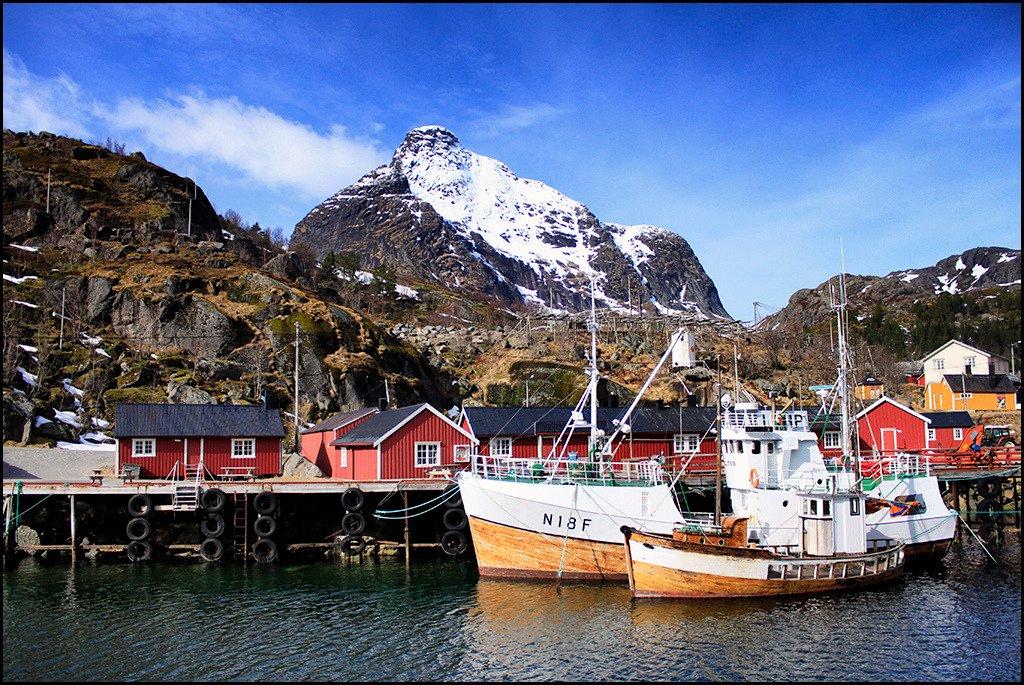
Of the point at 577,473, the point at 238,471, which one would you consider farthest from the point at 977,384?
the point at 238,471

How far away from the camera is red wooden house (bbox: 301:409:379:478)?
160 feet

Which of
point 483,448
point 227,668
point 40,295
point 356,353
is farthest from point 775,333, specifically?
point 227,668

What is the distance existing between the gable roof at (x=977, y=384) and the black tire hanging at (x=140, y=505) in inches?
3026

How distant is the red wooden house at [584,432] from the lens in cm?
4528

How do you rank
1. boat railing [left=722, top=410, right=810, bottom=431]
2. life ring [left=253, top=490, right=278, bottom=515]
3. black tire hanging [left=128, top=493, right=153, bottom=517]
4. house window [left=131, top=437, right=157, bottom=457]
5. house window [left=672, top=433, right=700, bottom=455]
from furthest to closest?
house window [left=672, top=433, right=700, bottom=455] → house window [left=131, top=437, right=157, bottom=457] → life ring [left=253, top=490, right=278, bottom=515] → black tire hanging [left=128, top=493, right=153, bottom=517] → boat railing [left=722, top=410, right=810, bottom=431]

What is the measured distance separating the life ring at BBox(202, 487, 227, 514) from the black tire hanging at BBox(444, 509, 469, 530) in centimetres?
1049

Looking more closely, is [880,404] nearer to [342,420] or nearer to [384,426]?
[384,426]

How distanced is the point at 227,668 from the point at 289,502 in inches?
728

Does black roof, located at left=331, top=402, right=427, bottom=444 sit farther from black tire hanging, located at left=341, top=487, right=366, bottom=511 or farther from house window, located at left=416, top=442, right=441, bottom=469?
black tire hanging, located at left=341, top=487, right=366, bottom=511

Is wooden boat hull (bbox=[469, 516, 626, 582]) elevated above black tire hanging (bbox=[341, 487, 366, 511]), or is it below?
below

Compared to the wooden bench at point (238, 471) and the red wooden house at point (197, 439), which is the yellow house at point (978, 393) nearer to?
the red wooden house at point (197, 439)

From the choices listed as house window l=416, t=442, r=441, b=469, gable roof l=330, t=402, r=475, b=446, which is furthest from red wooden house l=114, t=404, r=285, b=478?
house window l=416, t=442, r=441, b=469

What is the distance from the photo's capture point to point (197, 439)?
43.7m

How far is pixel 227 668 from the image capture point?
21.4 m
